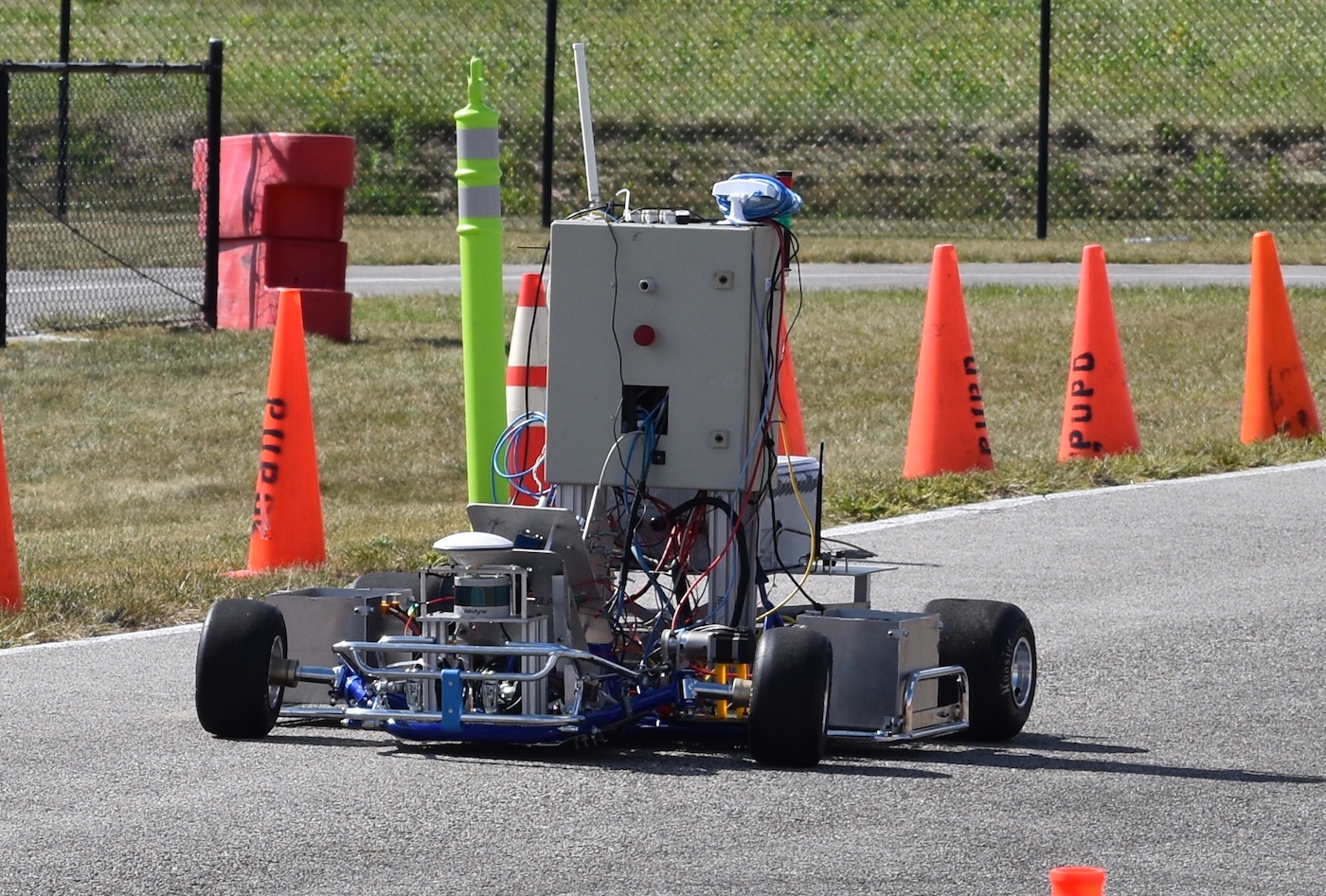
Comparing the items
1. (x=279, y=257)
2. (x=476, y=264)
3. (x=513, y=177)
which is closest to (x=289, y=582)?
(x=476, y=264)

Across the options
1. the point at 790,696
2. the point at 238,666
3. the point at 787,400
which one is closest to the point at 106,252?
the point at 787,400

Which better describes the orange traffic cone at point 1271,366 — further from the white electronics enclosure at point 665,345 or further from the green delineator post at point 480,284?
the white electronics enclosure at point 665,345

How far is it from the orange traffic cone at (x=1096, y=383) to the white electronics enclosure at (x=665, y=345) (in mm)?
5151

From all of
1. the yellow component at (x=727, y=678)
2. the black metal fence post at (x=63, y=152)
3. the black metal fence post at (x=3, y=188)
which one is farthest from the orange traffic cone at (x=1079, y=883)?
the black metal fence post at (x=63, y=152)

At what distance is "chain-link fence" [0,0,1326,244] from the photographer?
24.8 m

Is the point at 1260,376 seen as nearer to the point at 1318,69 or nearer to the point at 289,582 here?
the point at 289,582

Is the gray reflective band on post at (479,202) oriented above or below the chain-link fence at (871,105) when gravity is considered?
below

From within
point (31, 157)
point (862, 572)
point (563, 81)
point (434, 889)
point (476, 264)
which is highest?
point (563, 81)

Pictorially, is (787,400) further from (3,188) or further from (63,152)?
(63,152)

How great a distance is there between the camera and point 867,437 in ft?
42.7

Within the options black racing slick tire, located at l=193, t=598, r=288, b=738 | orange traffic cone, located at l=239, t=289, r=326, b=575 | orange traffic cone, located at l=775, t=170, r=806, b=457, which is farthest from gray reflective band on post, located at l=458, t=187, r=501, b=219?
black racing slick tire, located at l=193, t=598, r=288, b=738

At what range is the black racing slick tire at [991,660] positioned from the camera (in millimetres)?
6320

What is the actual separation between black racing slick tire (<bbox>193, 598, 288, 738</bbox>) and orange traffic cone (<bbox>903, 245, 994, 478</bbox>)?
Answer: 5.26m

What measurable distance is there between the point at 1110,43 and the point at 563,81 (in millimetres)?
6264
